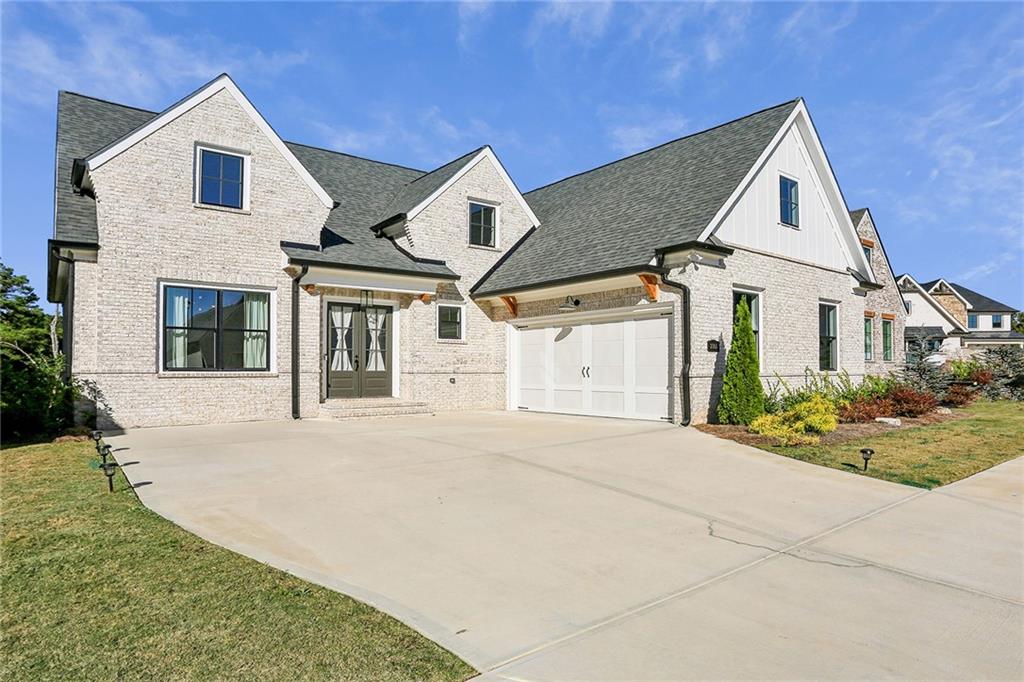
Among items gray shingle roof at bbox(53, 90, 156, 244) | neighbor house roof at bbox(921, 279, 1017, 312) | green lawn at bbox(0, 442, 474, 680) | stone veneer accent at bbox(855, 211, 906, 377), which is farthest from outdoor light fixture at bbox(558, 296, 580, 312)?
neighbor house roof at bbox(921, 279, 1017, 312)

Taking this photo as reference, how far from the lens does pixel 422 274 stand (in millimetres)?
15445

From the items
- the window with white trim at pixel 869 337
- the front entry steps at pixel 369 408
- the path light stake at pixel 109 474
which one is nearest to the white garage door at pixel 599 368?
the front entry steps at pixel 369 408

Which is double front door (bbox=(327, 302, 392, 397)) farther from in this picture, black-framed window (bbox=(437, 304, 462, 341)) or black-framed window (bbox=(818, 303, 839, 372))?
black-framed window (bbox=(818, 303, 839, 372))

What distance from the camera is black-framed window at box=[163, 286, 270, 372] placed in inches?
500

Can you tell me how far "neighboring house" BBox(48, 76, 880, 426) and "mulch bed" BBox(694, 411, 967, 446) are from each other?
81cm

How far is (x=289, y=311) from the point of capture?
45.8ft

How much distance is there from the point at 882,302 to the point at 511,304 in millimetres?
14942

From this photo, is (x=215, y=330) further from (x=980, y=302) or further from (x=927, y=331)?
(x=980, y=302)

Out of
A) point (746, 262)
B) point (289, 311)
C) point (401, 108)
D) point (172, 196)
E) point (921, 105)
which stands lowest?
point (289, 311)

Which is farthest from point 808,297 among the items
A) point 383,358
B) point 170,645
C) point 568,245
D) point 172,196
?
point 170,645

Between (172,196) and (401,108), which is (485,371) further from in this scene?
(172,196)

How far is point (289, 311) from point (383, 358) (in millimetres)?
2908

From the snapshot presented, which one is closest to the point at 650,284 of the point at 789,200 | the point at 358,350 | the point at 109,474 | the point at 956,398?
the point at 789,200

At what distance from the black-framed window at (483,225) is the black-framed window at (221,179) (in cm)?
650
